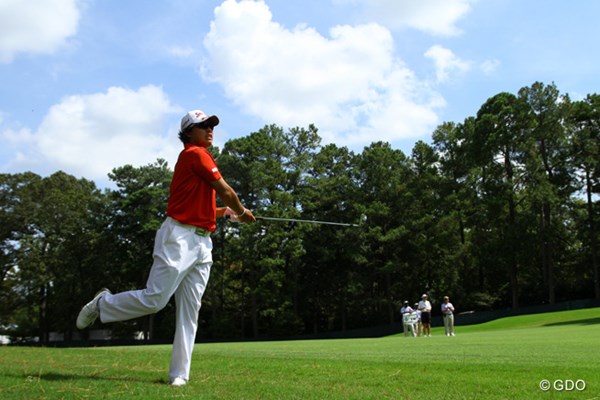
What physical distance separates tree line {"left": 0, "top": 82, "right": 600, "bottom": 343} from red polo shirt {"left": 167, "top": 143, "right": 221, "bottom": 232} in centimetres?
4583

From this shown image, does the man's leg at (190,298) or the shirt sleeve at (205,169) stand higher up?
the shirt sleeve at (205,169)

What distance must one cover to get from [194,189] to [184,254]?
0.64 m

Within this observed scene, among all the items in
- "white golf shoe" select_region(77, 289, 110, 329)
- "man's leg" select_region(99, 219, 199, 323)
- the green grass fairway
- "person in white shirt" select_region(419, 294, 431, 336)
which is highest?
"man's leg" select_region(99, 219, 199, 323)

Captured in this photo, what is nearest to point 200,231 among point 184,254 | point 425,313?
point 184,254

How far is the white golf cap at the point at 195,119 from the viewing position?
5.77 m

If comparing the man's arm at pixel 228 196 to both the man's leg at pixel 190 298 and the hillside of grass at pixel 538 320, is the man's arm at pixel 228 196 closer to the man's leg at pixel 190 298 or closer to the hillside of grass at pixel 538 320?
the man's leg at pixel 190 298

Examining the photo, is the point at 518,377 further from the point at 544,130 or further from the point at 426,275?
the point at 426,275

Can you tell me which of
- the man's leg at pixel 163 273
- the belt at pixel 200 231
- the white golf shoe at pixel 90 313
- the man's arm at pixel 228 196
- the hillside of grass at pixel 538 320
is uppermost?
the man's arm at pixel 228 196

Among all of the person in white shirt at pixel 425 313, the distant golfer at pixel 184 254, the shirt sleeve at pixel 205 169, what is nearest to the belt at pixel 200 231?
the distant golfer at pixel 184 254

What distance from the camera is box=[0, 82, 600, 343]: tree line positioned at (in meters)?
51.2

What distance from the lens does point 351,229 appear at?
54.0m

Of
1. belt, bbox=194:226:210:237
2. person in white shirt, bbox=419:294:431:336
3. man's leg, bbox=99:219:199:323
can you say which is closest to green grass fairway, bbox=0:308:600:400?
man's leg, bbox=99:219:199:323

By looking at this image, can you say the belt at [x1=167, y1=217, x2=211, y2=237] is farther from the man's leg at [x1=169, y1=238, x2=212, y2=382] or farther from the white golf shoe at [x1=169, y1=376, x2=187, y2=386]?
the white golf shoe at [x1=169, y1=376, x2=187, y2=386]

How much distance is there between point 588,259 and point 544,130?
12417 millimetres
